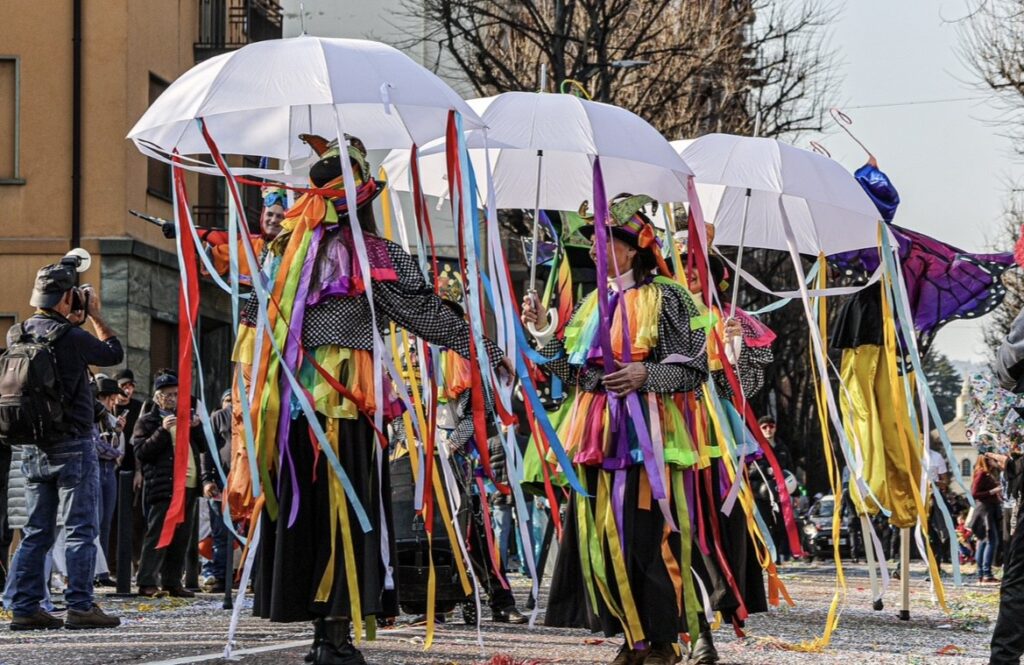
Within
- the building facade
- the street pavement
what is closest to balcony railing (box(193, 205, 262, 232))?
the building facade

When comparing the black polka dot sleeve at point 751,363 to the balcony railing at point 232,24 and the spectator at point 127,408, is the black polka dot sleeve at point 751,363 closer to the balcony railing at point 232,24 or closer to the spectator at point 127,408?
the spectator at point 127,408

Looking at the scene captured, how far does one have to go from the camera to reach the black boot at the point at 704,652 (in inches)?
315

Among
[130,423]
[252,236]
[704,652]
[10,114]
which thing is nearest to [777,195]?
[704,652]

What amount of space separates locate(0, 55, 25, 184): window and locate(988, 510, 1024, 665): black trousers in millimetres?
18399

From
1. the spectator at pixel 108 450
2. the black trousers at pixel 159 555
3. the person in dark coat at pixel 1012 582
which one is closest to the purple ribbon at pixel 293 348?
the person in dark coat at pixel 1012 582

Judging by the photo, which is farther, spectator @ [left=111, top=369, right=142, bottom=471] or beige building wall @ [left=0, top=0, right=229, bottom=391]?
beige building wall @ [left=0, top=0, right=229, bottom=391]

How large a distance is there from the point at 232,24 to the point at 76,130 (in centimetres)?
487

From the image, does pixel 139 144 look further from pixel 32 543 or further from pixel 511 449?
pixel 32 543

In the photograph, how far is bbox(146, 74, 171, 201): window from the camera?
2398 cm

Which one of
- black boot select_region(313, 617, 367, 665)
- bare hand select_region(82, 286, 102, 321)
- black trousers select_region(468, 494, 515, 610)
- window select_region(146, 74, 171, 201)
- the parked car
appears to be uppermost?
window select_region(146, 74, 171, 201)

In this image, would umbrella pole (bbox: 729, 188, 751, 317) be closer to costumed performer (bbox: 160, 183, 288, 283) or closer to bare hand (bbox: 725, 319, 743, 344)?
bare hand (bbox: 725, 319, 743, 344)

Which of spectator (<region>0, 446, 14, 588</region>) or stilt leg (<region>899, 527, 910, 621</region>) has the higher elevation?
spectator (<region>0, 446, 14, 588</region>)

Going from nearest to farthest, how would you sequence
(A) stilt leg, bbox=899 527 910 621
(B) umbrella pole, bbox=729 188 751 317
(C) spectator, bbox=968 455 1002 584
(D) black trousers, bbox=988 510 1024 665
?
(D) black trousers, bbox=988 510 1024 665 < (B) umbrella pole, bbox=729 188 751 317 < (A) stilt leg, bbox=899 527 910 621 < (C) spectator, bbox=968 455 1002 584

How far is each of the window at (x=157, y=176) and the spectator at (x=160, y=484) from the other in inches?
422
